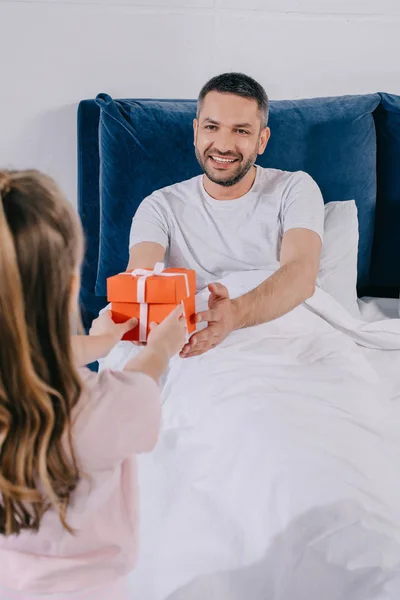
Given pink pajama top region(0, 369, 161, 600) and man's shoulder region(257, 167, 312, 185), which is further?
man's shoulder region(257, 167, 312, 185)

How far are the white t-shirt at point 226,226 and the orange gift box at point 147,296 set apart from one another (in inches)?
20.4

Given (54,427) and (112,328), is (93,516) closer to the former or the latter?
(54,427)

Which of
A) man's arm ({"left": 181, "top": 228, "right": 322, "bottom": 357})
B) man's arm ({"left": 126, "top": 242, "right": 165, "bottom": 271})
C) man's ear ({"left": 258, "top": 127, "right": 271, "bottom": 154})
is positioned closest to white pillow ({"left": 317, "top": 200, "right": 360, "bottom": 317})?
man's arm ({"left": 181, "top": 228, "right": 322, "bottom": 357})

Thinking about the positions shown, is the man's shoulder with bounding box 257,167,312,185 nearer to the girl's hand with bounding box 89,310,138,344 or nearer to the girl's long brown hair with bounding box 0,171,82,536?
the girl's hand with bounding box 89,310,138,344

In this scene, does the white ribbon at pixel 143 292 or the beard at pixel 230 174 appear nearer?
the white ribbon at pixel 143 292

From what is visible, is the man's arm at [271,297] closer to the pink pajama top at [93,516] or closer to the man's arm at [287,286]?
the man's arm at [287,286]

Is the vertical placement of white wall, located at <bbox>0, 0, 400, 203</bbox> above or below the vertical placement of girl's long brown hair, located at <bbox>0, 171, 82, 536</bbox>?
above

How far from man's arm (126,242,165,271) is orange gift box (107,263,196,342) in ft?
1.42

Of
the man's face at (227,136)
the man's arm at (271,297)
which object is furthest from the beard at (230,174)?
the man's arm at (271,297)

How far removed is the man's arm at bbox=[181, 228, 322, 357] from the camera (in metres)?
1.43

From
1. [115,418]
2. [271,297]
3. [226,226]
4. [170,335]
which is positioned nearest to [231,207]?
[226,226]

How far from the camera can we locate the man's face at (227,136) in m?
1.77

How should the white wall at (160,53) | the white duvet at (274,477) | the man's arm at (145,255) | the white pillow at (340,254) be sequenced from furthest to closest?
the white wall at (160,53)
the white pillow at (340,254)
the man's arm at (145,255)
the white duvet at (274,477)

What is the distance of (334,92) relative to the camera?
86.4 inches
